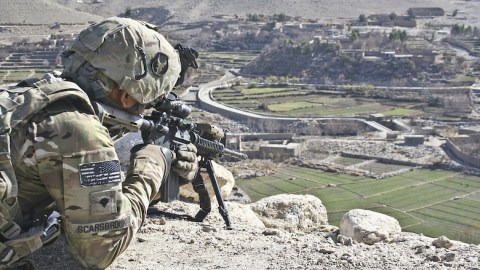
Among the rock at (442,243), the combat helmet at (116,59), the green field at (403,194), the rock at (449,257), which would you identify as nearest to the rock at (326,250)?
the rock at (449,257)

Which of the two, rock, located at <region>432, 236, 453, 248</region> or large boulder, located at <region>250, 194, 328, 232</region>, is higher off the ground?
rock, located at <region>432, 236, 453, 248</region>

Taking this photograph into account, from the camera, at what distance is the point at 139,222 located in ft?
11.6

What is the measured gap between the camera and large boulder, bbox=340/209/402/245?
238 inches

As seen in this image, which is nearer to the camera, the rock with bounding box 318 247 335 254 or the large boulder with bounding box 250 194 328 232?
the rock with bounding box 318 247 335 254

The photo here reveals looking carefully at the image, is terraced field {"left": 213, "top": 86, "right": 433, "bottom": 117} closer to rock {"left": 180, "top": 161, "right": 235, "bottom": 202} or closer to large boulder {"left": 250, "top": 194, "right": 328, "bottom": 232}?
rock {"left": 180, "top": 161, "right": 235, "bottom": 202}

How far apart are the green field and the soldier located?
16344 mm

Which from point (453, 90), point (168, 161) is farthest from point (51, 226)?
point (453, 90)


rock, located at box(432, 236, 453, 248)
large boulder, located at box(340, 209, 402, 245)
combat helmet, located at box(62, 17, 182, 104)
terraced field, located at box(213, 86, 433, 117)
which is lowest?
terraced field, located at box(213, 86, 433, 117)

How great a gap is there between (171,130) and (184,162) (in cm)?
45

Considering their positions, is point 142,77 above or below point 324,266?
above

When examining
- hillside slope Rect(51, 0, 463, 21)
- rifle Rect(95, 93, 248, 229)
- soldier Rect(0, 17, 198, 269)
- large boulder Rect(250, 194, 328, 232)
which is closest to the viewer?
soldier Rect(0, 17, 198, 269)

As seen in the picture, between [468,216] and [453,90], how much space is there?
29217mm

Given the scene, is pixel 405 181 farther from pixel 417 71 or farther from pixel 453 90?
pixel 417 71

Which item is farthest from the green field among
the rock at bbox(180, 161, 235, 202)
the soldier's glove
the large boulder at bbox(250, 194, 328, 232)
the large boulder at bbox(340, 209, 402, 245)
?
the soldier's glove
